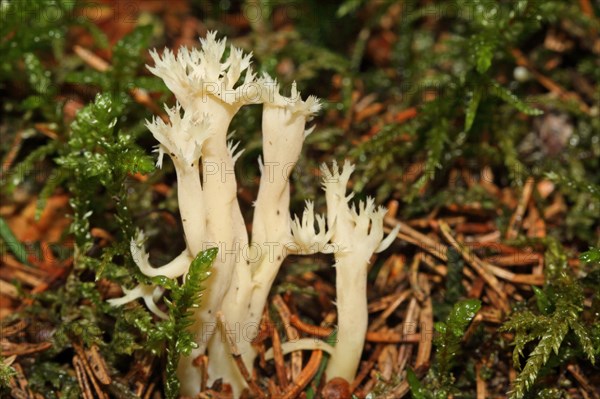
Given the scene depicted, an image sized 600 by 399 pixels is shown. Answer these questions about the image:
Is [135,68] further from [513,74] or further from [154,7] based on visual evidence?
[513,74]

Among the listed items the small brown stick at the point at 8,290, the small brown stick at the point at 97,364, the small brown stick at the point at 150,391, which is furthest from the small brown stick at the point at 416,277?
the small brown stick at the point at 8,290

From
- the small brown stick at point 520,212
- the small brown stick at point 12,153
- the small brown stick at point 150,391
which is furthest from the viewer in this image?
the small brown stick at point 12,153

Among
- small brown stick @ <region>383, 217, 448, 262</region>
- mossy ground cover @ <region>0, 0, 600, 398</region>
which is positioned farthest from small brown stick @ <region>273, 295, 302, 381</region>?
small brown stick @ <region>383, 217, 448, 262</region>

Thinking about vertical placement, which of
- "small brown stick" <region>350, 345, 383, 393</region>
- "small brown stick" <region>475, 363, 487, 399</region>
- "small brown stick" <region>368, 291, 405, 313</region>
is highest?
"small brown stick" <region>368, 291, 405, 313</region>

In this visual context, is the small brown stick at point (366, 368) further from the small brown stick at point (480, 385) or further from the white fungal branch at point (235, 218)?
the small brown stick at point (480, 385)

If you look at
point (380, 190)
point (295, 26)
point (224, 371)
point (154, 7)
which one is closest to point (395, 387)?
point (224, 371)

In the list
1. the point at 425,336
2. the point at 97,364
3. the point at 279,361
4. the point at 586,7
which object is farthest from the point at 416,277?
the point at 586,7

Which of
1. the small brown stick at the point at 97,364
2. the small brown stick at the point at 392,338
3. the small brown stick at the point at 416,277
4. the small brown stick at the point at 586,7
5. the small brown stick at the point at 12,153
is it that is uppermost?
the small brown stick at the point at 586,7

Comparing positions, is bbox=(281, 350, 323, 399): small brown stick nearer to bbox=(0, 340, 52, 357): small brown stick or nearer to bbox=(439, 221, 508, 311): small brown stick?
bbox=(439, 221, 508, 311): small brown stick
